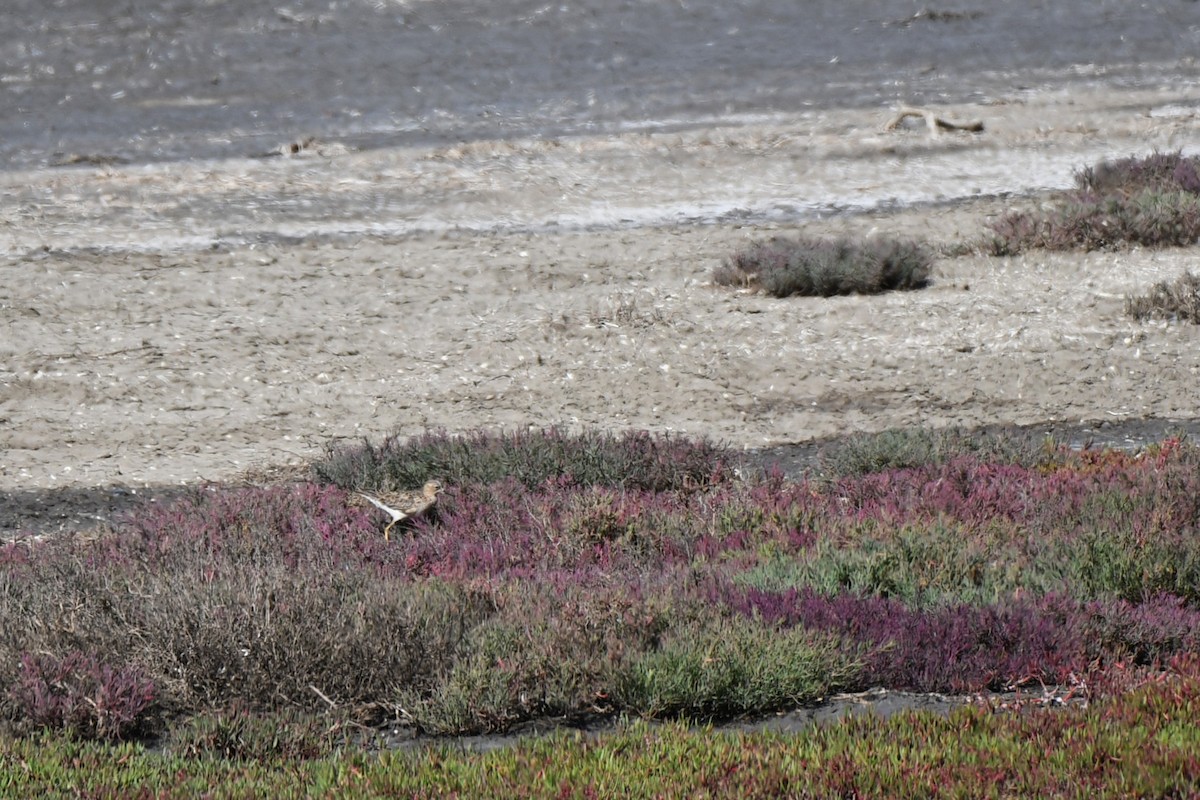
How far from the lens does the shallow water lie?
2188 cm

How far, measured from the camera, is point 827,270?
12812mm

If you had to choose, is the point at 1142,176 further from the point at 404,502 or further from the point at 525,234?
the point at 404,502

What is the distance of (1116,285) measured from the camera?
12750 millimetres

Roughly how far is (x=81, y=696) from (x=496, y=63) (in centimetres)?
2215

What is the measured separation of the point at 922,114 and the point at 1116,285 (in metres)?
7.96

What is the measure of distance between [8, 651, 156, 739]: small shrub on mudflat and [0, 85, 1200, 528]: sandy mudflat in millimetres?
3363

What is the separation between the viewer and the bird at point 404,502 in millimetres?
7211

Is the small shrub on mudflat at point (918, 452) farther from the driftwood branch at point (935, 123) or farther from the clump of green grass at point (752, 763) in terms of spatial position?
the driftwood branch at point (935, 123)

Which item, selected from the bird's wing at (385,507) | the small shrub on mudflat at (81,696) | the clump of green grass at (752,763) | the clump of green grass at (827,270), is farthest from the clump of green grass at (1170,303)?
the small shrub on mudflat at (81,696)

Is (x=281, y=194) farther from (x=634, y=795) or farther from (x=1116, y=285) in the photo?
(x=634, y=795)

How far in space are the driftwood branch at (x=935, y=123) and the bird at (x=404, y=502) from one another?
13.3 metres

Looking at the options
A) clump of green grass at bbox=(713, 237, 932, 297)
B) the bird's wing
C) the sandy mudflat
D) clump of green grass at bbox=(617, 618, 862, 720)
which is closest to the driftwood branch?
the sandy mudflat

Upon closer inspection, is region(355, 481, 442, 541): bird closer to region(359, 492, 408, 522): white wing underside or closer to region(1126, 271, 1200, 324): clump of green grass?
region(359, 492, 408, 522): white wing underside

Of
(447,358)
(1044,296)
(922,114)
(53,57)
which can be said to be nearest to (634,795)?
(447,358)
